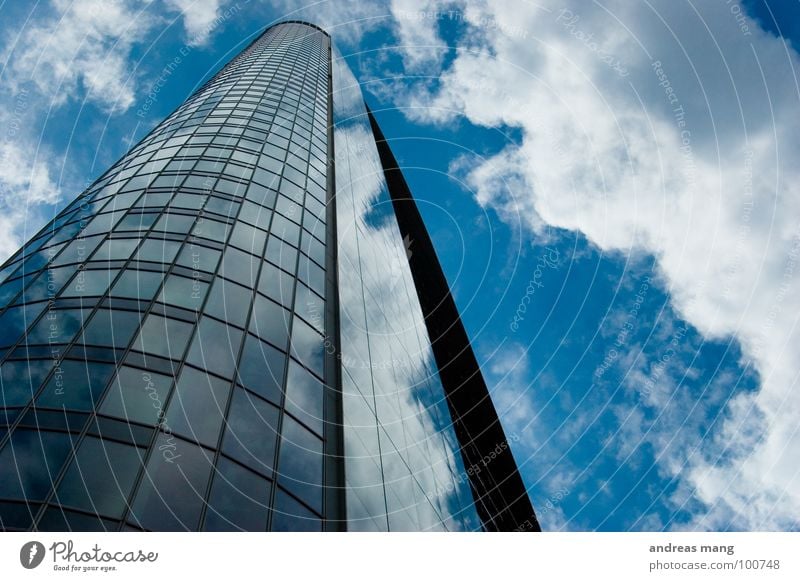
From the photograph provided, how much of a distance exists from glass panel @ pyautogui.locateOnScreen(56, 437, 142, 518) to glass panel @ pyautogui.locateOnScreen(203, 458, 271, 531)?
5.64 ft

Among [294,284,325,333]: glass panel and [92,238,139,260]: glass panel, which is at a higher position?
[92,238,139,260]: glass panel

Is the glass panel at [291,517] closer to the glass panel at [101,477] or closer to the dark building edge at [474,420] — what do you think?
the glass panel at [101,477]

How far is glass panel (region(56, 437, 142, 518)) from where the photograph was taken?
403 inches

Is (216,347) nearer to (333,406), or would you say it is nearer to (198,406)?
(198,406)

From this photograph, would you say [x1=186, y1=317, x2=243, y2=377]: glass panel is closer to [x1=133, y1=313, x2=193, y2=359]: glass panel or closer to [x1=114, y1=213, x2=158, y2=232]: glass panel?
[x1=133, y1=313, x2=193, y2=359]: glass panel

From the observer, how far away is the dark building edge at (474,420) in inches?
1545

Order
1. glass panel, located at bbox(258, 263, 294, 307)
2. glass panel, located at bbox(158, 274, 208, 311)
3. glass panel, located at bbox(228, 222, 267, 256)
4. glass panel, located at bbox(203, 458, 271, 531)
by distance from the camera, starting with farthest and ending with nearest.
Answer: glass panel, located at bbox(228, 222, 267, 256) → glass panel, located at bbox(258, 263, 294, 307) → glass panel, located at bbox(158, 274, 208, 311) → glass panel, located at bbox(203, 458, 271, 531)

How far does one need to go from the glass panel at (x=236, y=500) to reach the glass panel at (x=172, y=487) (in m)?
0.28

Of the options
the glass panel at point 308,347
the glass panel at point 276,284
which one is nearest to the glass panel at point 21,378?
the glass panel at point 308,347

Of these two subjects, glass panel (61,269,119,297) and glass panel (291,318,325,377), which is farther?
glass panel (291,318,325,377)

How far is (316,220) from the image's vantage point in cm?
2438

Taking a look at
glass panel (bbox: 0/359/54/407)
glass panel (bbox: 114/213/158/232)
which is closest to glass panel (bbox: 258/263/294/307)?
glass panel (bbox: 114/213/158/232)

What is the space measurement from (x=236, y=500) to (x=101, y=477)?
109 inches
